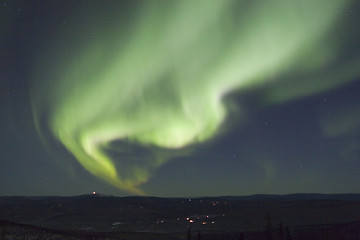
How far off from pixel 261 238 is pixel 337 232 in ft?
78.3

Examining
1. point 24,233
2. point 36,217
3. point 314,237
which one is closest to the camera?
point 24,233

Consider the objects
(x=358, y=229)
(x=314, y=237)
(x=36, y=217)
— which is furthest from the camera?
(x=36, y=217)

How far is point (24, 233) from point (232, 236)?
6214 cm

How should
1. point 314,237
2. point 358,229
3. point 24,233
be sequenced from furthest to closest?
point 358,229 < point 314,237 < point 24,233

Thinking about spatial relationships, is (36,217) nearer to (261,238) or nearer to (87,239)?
(87,239)

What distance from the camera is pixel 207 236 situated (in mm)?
106188

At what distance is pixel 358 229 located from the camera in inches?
3952

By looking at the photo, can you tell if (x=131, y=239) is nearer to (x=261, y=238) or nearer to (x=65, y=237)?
A: (x=65, y=237)

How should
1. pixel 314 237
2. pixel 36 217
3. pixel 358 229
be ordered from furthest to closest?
pixel 36 217 < pixel 358 229 < pixel 314 237

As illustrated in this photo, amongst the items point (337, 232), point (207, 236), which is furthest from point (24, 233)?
point (337, 232)

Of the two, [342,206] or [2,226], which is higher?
[342,206]

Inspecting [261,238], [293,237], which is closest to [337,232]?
[293,237]

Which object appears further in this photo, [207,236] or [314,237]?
[207,236]

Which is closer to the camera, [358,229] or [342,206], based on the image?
[358,229]
